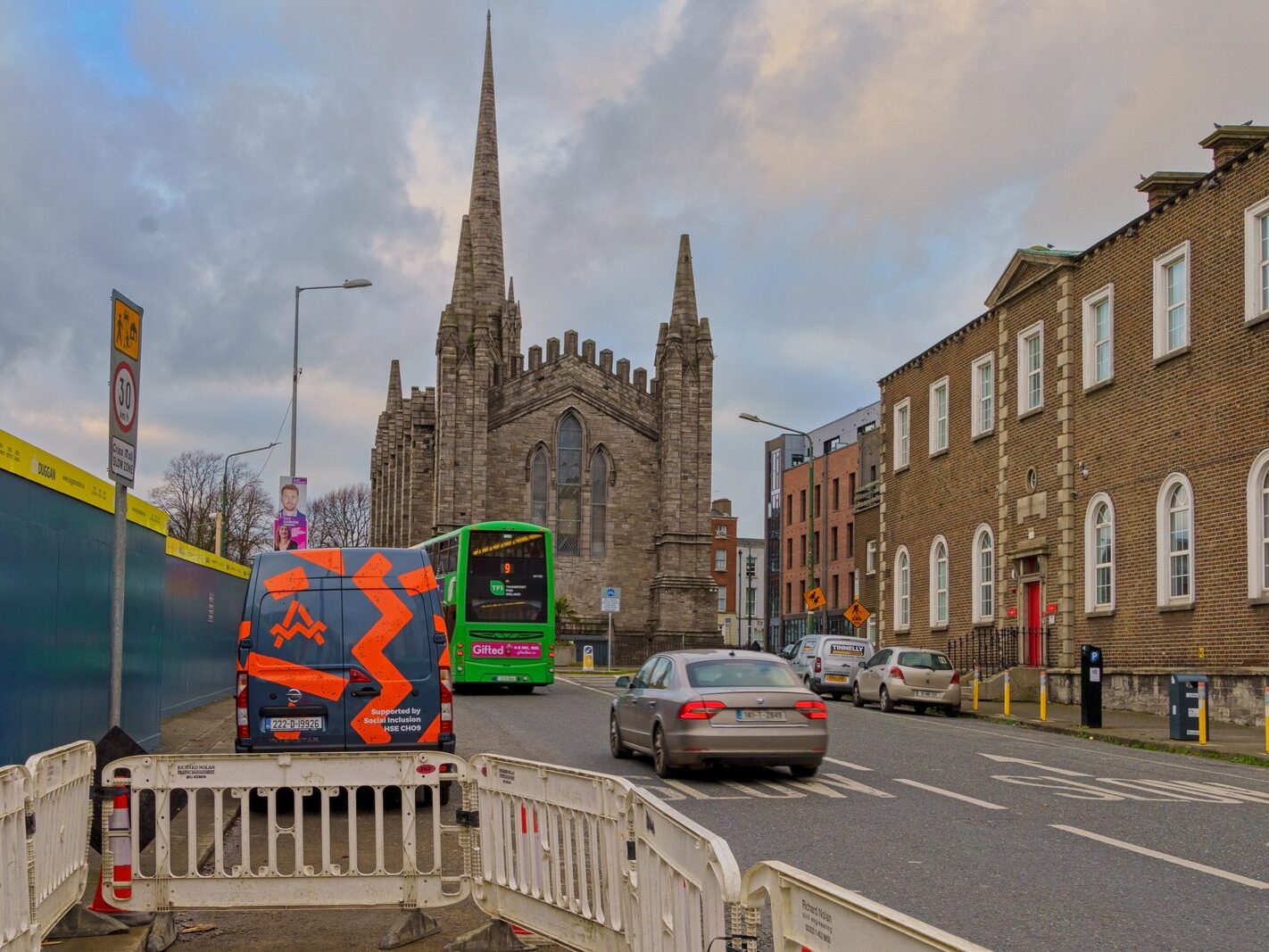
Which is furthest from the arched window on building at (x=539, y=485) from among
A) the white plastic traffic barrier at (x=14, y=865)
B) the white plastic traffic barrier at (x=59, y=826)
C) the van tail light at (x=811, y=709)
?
the white plastic traffic barrier at (x=14, y=865)

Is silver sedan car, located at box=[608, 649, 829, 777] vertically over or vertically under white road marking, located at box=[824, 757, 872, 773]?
over

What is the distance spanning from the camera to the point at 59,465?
38.8 feet

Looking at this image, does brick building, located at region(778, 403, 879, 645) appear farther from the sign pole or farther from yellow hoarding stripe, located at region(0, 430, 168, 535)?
the sign pole

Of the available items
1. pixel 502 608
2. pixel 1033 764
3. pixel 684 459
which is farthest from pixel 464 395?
pixel 1033 764

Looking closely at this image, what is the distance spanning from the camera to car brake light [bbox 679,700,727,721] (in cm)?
1455

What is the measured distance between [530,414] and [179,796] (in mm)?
56273

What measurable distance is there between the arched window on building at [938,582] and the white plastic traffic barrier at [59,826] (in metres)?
33.5

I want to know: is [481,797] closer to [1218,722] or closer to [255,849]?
[255,849]

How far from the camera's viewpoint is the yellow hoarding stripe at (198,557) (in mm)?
20781

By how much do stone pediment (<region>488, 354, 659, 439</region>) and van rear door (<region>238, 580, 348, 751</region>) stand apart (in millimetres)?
50678

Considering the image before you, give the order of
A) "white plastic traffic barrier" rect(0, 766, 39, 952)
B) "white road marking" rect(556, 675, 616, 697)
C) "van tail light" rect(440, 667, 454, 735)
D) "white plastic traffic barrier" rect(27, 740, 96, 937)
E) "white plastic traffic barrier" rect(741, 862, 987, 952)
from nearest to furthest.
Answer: "white plastic traffic barrier" rect(741, 862, 987, 952) → "white plastic traffic barrier" rect(0, 766, 39, 952) → "white plastic traffic barrier" rect(27, 740, 96, 937) → "van tail light" rect(440, 667, 454, 735) → "white road marking" rect(556, 675, 616, 697)

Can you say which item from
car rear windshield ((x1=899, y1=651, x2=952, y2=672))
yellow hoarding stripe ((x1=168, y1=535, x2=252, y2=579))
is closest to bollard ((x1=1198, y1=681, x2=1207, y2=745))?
car rear windshield ((x1=899, y1=651, x2=952, y2=672))

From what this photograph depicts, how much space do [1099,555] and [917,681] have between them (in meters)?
5.81

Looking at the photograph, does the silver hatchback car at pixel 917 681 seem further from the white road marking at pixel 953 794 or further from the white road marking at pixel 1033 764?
the white road marking at pixel 953 794
